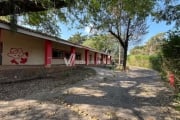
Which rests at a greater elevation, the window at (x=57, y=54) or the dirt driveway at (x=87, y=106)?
the window at (x=57, y=54)

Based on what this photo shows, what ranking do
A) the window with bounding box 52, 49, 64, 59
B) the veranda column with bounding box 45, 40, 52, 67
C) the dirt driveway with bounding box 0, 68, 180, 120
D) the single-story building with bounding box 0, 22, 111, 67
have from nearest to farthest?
the dirt driveway with bounding box 0, 68, 180, 120 < the single-story building with bounding box 0, 22, 111, 67 < the veranda column with bounding box 45, 40, 52, 67 < the window with bounding box 52, 49, 64, 59

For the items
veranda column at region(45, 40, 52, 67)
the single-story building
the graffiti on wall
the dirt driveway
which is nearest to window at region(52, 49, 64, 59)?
the single-story building

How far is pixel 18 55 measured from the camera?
23.6m

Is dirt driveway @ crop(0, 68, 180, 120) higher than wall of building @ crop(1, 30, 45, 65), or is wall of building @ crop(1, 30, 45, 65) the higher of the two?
wall of building @ crop(1, 30, 45, 65)

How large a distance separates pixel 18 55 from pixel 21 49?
696 millimetres

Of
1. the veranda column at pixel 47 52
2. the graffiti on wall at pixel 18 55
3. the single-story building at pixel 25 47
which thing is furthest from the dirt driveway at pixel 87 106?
the veranda column at pixel 47 52

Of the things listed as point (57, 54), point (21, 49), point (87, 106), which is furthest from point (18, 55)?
point (87, 106)

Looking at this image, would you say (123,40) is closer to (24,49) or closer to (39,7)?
(24,49)

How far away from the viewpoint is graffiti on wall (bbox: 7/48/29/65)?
2298cm

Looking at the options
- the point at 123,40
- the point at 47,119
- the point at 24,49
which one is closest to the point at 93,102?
the point at 47,119

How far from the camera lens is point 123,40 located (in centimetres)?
3438

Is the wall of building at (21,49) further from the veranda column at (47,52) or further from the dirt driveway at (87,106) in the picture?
the dirt driveway at (87,106)

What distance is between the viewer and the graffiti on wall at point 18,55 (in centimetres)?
2298

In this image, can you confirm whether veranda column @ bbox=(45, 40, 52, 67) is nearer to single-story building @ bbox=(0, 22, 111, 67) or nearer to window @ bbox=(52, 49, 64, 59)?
single-story building @ bbox=(0, 22, 111, 67)
